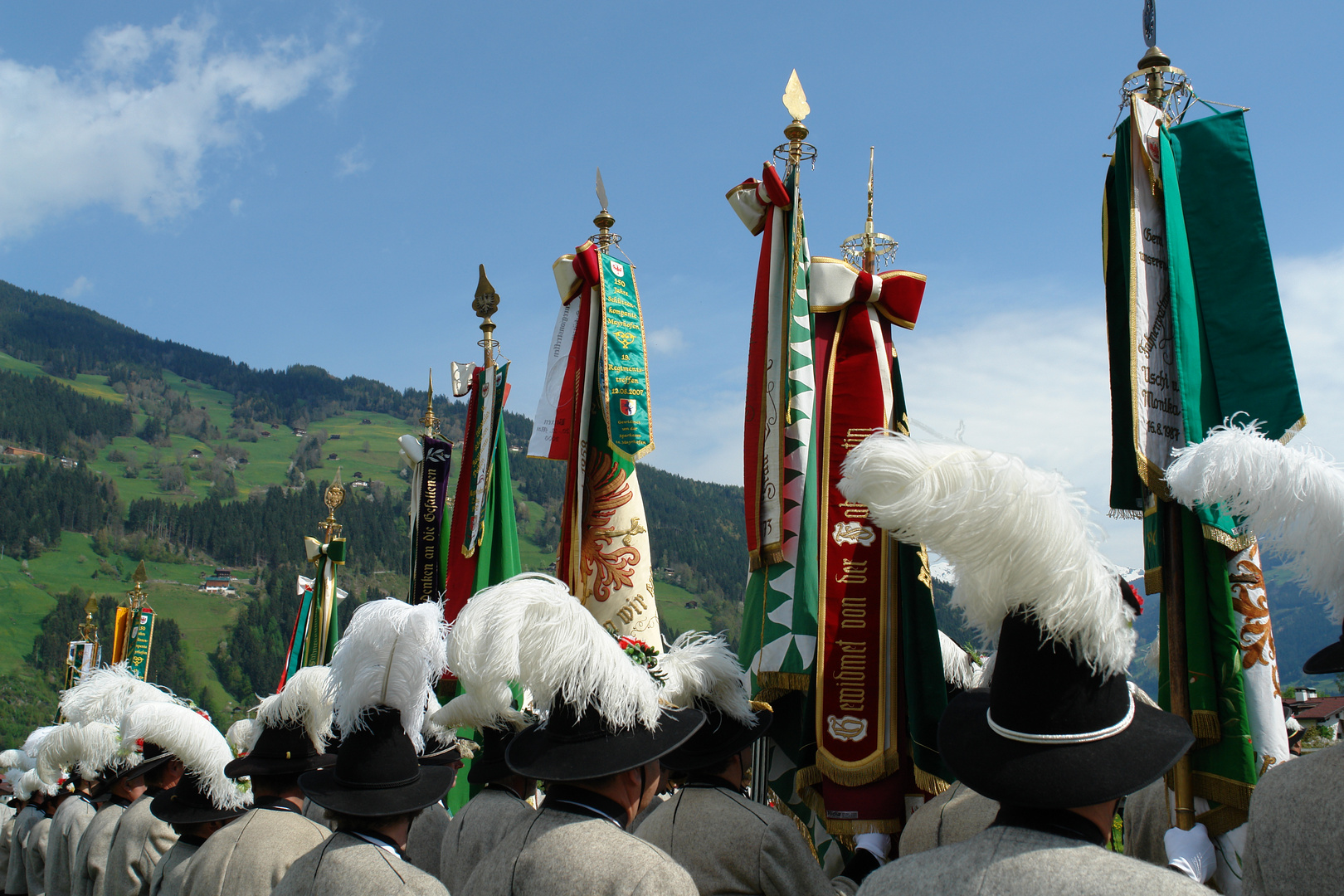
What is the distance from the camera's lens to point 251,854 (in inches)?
181

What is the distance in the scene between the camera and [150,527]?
132m

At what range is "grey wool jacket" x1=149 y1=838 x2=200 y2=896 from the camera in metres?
5.42

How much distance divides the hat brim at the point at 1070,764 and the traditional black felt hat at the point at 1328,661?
56cm

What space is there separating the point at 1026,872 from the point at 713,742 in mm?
2237

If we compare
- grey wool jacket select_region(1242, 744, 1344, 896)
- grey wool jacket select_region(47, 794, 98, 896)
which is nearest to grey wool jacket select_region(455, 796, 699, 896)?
grey wool jacket select_region(1242, 744, 1344, 896)

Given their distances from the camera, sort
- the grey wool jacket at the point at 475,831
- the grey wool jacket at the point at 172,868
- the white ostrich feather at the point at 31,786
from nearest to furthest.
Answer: the grey wool jacket at the point at 475,831
the grey wool jacket at the point at 172,868
the white ostrich feather at the point at 31,786

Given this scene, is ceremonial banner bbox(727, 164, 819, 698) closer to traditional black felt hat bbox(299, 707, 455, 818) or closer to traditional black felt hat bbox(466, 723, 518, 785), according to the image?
traditional black felt hat bbox(466, 723, 518, 785)

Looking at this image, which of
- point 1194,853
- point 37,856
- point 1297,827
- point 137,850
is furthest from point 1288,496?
point 37,856

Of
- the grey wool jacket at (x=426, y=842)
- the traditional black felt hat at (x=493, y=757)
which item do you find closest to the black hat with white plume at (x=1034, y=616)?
the traditional black felt hat at (x=493, y=757)

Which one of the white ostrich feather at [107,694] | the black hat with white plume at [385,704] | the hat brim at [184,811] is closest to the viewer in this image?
the black hat with white plume at [385,704]

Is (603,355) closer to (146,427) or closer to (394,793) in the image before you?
(394,793)

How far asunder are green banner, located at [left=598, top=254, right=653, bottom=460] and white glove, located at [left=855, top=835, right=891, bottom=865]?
2.79 m

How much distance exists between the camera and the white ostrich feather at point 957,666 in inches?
214

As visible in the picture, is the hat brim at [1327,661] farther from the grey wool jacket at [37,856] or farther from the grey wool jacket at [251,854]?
the grey wool jacket at [37,856]
